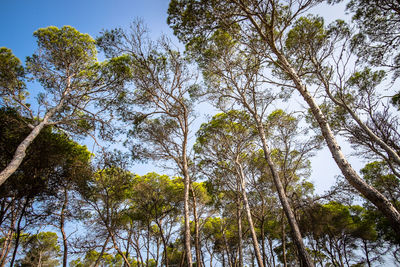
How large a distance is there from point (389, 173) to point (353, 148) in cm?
414

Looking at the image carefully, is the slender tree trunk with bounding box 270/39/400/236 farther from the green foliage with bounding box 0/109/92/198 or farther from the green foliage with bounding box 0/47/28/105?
the green foliage with bounding box 0/47/28/105

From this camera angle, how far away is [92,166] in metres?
7.78

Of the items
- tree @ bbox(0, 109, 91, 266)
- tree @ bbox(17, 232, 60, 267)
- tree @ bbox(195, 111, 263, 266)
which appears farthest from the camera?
tree @ bbox(17, 232, 60, 267)

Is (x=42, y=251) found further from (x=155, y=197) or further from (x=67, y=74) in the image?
(x=67, y=74)

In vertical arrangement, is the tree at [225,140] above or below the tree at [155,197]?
above

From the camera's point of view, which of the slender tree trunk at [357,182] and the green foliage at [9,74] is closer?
the slender tree trunk at [357,182]

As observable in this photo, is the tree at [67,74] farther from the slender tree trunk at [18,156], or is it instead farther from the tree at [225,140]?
the tree at [225,140]

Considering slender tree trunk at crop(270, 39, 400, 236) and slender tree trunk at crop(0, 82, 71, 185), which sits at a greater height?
slender tree trunk at crop(0, 82, 71, 185)

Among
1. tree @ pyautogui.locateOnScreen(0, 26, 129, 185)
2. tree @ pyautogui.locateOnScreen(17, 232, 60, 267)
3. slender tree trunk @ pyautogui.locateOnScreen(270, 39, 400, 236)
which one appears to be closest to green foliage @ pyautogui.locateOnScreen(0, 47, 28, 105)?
tree @ pyautogui.locateOnScreen(0, 26, 129, 185)

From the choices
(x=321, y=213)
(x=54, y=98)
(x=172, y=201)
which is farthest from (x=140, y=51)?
(x=321, y=213)

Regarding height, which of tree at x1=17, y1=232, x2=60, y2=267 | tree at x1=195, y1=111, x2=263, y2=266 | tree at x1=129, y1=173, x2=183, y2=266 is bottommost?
tree at x1=17, y1=232, x2=60, y2=267

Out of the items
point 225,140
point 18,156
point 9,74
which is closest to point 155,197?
point 225,140

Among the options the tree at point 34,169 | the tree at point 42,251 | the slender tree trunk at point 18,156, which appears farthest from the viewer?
the tree at point 42,251

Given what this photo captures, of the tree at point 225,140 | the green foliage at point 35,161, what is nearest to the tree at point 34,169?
the green foliage at point 35,161
